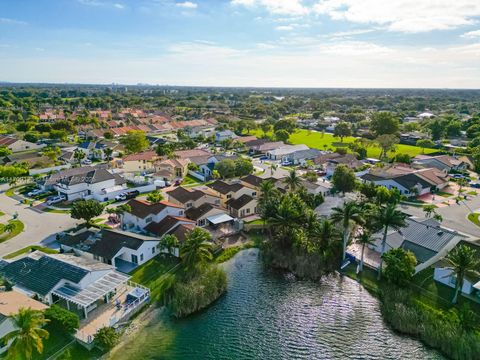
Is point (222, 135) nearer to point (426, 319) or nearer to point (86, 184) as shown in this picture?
point (86, 184)

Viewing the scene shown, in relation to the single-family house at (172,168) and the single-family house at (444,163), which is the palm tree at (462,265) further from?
the single-family house at (444,163)

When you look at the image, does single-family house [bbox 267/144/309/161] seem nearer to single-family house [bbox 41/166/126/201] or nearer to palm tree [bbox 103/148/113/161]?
palm tree [bbox 103/148/113/161]

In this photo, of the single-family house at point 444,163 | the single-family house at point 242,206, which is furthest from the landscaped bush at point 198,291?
the single-family house at point 444,163

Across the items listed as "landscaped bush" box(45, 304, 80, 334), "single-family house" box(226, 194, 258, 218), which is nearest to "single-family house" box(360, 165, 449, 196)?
Result: "single-family house" box(226, 194, 258, 218)

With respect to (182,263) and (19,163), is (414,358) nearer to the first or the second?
(182,263)

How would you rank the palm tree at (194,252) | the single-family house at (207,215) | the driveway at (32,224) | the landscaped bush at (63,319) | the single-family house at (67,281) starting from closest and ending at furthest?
the landscaped bush at (63,319)
the single-family house at (67,281)
the palm tree at (194,252)
the driveway at (32,224)
the single-family house at (207,215)

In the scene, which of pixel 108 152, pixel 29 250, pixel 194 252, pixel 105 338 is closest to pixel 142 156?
pixel 108 152
